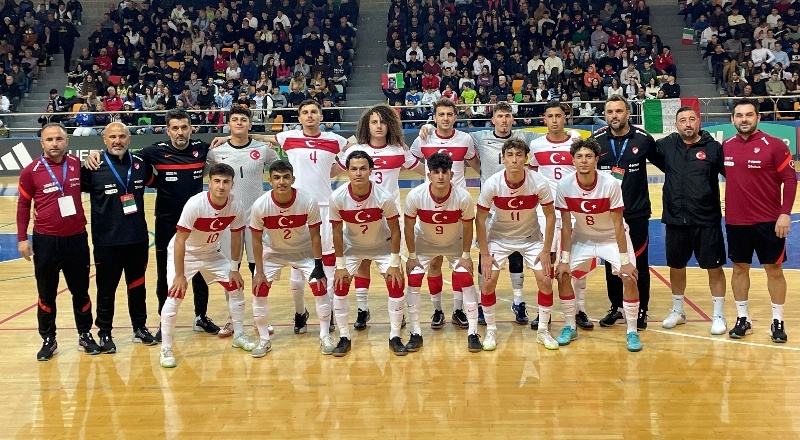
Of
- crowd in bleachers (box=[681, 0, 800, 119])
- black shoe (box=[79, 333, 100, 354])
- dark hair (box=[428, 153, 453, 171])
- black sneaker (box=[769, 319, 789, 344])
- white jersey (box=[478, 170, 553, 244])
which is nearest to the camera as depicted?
dark hair (box=[428, 153, 453, 171])

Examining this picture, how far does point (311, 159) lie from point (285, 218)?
3.34 feet

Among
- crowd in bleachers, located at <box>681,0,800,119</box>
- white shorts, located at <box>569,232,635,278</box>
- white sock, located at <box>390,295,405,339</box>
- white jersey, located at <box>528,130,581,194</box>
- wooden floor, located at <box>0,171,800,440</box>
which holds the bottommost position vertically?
wooden floor, located at <box>0,171,800,440</box>

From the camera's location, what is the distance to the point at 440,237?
25.7 feet

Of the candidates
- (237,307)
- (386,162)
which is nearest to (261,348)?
(237,307)

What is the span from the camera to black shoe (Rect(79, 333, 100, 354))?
7871 mm

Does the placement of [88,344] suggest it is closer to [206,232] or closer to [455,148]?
[206,232]

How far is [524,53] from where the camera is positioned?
2552cm

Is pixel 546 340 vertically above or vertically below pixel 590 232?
below

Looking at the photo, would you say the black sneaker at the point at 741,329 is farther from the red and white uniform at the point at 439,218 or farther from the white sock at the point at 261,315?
the white sock at the point at 261,315

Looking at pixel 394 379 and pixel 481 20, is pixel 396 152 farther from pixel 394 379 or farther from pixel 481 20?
pixel 481 20

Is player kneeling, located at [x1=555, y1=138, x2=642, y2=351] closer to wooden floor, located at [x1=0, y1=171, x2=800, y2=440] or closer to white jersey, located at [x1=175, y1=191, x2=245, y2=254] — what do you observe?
wooden floor, located at [x1=0, y1=171, x2=800, y2=440]

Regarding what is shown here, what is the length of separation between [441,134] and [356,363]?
2.68 m

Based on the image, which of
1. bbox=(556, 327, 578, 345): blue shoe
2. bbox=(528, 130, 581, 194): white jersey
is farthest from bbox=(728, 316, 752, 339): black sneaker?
bbox=(528, 130, 581, 194): white jersey

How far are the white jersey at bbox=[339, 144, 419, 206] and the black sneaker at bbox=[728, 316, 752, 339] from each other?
11.6ft
